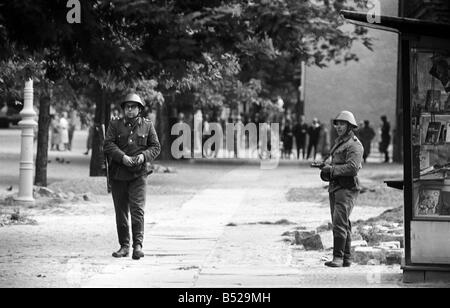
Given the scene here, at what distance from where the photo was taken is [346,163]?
1170 centimetres

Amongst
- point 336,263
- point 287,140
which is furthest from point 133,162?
point 287,140

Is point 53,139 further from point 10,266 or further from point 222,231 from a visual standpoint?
point 10,266

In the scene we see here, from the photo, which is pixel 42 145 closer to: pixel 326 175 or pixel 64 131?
pixel 326 175

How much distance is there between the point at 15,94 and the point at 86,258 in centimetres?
723

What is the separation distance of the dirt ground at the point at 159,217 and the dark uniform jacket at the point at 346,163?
88 cm

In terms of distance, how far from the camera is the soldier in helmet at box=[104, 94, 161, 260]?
1253 cm

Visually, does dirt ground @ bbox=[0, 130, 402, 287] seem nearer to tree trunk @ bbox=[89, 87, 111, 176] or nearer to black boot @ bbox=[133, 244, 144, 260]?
black boot @ bbox=[133, 244, 144, 260]

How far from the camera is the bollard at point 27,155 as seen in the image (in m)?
19.8

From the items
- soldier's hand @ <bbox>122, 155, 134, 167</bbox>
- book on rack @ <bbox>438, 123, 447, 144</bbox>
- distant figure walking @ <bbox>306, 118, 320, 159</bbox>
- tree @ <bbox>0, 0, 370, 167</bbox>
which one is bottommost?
soldier's hand @ <bbox>122, 155, 134, 167</bbox>

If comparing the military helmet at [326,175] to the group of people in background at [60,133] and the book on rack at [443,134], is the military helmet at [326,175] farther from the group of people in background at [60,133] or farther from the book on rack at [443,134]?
the group of people in background at [60,133]

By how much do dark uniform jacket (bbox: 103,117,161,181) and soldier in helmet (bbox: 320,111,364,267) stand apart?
207 cm

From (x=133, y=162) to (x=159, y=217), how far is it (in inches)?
223

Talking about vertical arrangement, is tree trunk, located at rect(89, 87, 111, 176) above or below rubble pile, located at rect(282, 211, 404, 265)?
above

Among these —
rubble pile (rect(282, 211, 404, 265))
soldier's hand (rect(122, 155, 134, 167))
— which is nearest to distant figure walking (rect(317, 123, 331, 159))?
rubble pile (rect(282, 211, 404, 265))
